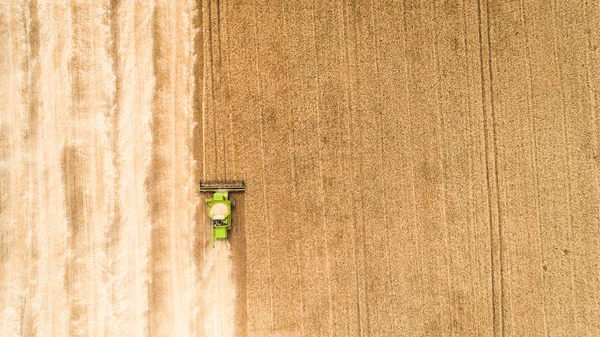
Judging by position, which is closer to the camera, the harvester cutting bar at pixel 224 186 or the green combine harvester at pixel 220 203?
the green combine harvester at pixel 220 203

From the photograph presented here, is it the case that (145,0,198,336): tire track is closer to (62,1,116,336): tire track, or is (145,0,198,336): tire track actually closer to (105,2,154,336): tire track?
(105,2,154,336): tire track

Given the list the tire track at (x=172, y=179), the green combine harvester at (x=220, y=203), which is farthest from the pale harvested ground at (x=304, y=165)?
the green combine harvester at (x=220, y=203)

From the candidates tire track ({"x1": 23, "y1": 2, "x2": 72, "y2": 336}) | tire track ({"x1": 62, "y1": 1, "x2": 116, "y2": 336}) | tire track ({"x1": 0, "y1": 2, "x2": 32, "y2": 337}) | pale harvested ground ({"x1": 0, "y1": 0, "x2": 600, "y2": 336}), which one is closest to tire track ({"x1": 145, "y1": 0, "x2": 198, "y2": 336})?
pale harvested ground ({"x1": 0, "y1": 0, "x2": 600, "y2": 336})

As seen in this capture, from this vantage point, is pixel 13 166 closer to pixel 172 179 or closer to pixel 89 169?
pixel 89 169

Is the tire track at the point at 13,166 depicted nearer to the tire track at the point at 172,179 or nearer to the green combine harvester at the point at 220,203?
the tire track at the point at 172,179

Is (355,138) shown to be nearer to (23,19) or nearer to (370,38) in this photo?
(370,38)

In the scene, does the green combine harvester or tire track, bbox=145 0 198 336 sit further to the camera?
tire track, bbox=145 0 198 336

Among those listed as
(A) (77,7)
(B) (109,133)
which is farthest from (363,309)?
(A) (77,7)
